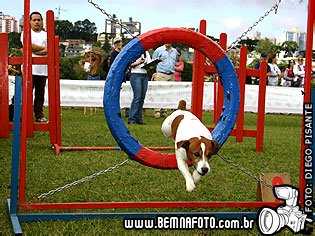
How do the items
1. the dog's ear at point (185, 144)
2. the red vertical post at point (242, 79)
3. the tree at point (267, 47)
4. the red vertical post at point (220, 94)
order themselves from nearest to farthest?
the dog's ear at point (185, 144) < the red vertical post at point (220, 94) < the red vertical post at point (242, 79) < the tree at point (267, 47)

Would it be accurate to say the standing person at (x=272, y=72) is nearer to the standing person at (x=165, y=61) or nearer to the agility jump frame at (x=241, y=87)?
the standing person at (x=165, y=61)

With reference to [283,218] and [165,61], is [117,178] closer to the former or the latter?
[283,218]

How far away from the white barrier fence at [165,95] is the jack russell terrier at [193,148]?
27.4ft

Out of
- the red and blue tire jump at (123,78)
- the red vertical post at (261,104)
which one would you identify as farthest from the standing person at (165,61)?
the red and blue tire jump at (123,78)

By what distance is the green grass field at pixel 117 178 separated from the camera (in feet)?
13.4

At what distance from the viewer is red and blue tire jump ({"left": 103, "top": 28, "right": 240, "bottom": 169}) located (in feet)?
13.9

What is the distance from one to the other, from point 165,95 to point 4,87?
5305 mm

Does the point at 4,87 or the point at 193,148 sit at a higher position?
the point at 4,87

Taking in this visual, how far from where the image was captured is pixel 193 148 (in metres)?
3.95

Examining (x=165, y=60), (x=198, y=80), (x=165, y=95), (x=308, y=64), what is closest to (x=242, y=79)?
(x=198, y=80)

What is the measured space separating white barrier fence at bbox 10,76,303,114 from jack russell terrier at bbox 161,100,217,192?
8358 millimetres

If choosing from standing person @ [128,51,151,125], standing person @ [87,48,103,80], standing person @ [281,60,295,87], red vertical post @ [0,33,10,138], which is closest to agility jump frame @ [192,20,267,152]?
standing person @ [128,51,151,125]

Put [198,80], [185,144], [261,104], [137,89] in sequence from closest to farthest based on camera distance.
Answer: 1. [185,144]
2. [198,80]
3. [261,104]
4. [137,89]

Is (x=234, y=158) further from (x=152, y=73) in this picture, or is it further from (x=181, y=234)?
(x=152, y=73)
